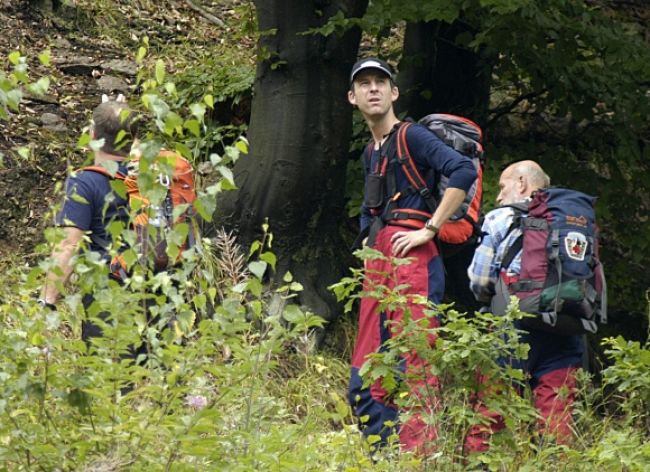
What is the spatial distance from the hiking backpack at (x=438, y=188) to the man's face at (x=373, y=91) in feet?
0.50

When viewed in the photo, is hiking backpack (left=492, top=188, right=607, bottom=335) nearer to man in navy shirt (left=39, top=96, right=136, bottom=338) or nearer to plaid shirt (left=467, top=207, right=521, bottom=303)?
plaid shirt (left=467, top=207, right=521, bottom=303)

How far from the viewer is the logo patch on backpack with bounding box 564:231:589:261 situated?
632 cm

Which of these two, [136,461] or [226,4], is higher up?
[226,4]

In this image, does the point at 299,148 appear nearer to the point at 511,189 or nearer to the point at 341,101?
the point at 341,101

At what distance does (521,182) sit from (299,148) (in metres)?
2.51

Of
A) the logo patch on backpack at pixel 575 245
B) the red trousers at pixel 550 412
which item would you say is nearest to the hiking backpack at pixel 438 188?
the logo patch on backpack at pixel 575 245

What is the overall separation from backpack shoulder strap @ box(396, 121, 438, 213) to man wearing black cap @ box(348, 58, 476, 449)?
22mm

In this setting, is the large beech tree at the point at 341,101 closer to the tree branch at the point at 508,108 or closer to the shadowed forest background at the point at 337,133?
the shadowed forest background at the point at 337,133

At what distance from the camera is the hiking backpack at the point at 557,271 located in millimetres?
6277

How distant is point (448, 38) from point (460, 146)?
3.50m

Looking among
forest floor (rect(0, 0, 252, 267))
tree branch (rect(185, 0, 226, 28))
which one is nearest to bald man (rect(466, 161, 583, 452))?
forest floor (rect(0, 0, 252, 267))

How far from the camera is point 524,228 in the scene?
646 cm

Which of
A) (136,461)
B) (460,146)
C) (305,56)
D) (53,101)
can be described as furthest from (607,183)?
(136,461)

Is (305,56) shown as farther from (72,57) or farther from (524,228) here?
(72,57)
